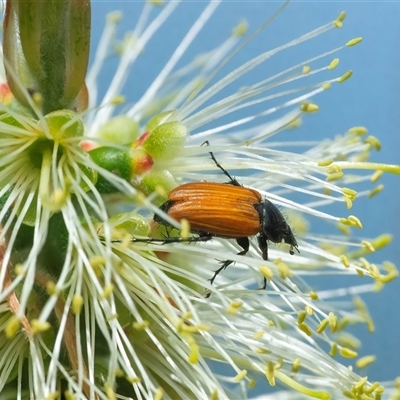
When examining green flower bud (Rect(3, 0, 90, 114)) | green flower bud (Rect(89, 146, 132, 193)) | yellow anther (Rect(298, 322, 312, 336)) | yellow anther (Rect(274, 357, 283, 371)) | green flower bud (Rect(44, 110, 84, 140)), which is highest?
green flower bud (Rect(3, 0, 90, 114))

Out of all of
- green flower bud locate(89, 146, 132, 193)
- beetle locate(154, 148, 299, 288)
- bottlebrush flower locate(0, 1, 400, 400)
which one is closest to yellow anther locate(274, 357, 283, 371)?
bottlebrush flower locate(0, 1, 400, 400)

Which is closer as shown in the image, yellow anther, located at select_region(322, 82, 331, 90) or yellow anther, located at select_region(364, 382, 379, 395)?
yellow anther, located at select_region(364, 382, 379, 395)

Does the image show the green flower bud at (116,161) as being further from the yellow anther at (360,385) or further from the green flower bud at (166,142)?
the yellow anther at (360,385)

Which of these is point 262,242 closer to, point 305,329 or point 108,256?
point 305,329

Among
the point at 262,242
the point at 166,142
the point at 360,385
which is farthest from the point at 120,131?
the point at 360,385

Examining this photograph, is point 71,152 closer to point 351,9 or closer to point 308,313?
point 308,313

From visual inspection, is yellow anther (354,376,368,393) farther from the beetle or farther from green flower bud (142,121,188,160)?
green flower bud (142,121,188,160)
